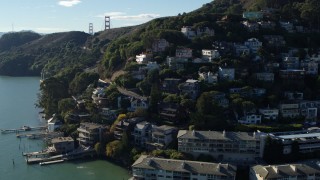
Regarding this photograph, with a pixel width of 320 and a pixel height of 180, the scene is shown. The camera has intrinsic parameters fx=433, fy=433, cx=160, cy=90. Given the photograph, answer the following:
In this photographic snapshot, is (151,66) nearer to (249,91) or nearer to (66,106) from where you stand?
(66,106)

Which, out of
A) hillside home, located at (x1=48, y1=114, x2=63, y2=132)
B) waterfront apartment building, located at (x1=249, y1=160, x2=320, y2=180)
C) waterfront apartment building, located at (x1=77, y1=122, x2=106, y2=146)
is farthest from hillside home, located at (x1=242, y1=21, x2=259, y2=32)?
waterfront apartment building, located at (x1=249, y1=160, x2=320, y2=180)

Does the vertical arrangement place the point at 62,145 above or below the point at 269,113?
below

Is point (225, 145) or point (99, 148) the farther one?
point (99, 148)

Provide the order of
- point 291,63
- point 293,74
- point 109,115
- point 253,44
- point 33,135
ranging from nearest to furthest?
point 109,115, point 33,135, point 293,74, point 291,63, point 253,44

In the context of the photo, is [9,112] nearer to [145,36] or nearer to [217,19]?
[145,36]

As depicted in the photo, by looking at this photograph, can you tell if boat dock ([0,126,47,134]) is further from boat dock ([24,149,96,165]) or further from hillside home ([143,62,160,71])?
hillside home ([143,62,160,71])

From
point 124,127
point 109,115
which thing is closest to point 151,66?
point 109,115
